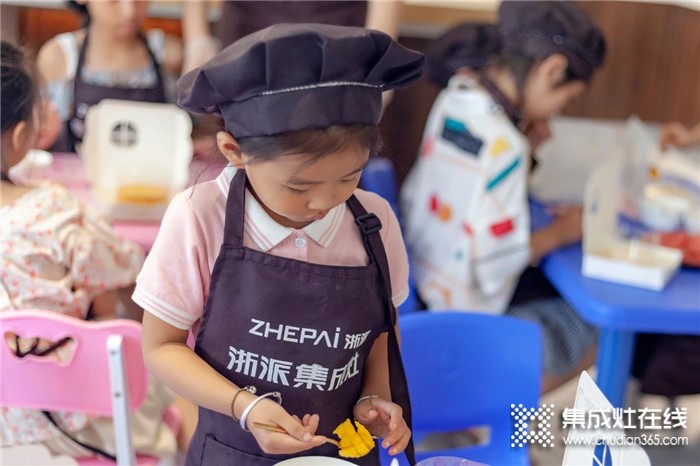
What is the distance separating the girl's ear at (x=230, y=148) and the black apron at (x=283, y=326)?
0.05 m

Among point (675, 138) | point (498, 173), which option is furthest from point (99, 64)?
point (675, 138)

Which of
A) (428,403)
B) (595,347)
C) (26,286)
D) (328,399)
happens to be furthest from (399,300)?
(595,347)

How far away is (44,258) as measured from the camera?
119 cm

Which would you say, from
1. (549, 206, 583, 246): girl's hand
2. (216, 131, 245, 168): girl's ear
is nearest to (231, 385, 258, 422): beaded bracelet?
(216, 131, 245, 168): girl's ear

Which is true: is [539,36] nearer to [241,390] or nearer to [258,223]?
[258,223]

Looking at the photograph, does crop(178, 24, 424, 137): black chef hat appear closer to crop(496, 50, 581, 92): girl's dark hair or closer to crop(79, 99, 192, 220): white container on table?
crop(79, 99, 192, 220): white container on table

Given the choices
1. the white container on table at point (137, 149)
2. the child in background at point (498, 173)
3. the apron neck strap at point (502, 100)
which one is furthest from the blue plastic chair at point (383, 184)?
the white container on table at point (137, 149)

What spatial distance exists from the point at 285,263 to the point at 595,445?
0.38 m

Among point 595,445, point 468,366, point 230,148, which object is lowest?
point 468,366

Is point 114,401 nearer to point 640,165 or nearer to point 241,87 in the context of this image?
point 241,87

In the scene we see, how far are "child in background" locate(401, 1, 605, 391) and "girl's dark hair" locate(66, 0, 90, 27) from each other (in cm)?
91

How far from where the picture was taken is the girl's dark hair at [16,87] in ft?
3.86

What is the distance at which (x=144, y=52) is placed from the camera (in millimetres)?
2098

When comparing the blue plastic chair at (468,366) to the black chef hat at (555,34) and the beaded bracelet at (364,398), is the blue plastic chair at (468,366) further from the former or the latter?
the black chef hat at (555,34)
